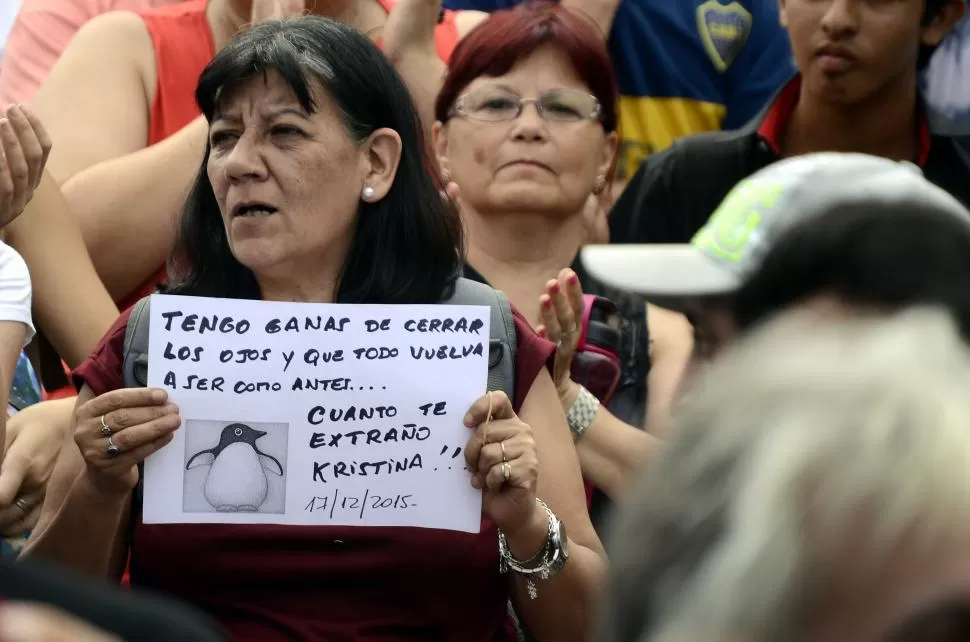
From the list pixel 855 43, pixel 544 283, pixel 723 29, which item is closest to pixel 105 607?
pixel 544 283

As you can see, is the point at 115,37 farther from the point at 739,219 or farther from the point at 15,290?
the point at 739,219

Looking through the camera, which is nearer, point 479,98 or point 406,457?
point 406,457

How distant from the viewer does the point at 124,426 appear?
2.39 metres

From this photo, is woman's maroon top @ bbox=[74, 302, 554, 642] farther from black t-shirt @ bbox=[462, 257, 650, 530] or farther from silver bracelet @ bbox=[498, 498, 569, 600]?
black t-shirt @ bbox=[462, 257, 650, 530]

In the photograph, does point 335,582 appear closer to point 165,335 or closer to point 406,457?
point 406,457

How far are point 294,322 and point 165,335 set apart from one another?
0.21m

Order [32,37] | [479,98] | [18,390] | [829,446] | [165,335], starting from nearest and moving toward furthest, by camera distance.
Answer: [829,446]
[165,335]
[18,390]
[479,98]
[32,37]

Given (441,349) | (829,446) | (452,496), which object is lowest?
(452,496)

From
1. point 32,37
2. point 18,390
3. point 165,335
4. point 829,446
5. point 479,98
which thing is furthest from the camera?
point 32,37

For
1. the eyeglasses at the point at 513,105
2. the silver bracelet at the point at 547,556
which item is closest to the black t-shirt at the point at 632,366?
the eyeglasses at the point at 513,105

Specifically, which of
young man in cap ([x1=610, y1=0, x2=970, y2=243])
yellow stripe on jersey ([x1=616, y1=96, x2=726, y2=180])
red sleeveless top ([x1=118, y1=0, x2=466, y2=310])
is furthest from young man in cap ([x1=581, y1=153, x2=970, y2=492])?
yellow stripe on jersey ([x1=616, y1=96, x2=726, y2=180])

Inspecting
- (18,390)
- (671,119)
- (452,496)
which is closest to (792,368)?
(452,496)

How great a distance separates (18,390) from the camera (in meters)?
3.21

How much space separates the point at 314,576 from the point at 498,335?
530 mm
